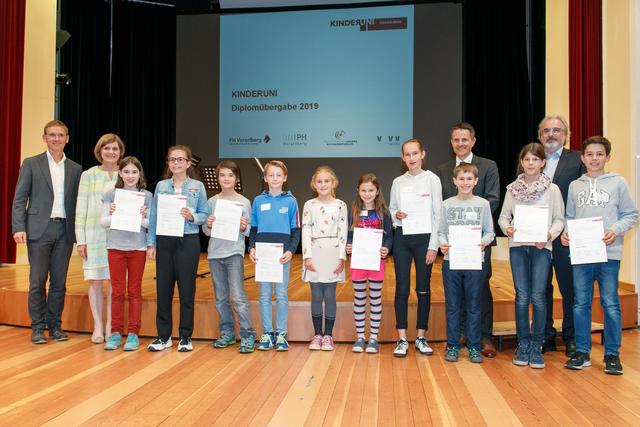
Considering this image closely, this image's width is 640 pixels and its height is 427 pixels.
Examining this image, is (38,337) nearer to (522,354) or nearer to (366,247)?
(366,247)

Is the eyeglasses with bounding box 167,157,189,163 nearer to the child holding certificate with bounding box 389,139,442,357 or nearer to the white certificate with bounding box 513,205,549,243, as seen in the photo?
the child holding certificate with bounding box 389,139,442,357

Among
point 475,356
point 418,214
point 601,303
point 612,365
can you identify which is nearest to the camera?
point 612,365

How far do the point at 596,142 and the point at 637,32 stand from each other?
1944 millimetres

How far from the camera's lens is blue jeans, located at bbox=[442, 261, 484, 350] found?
10.5 ft

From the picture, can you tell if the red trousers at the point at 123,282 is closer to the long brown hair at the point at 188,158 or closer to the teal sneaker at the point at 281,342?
the long brown hair at the point at 188,158

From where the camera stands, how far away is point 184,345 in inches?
134

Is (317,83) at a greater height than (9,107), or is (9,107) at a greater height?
(317,83)

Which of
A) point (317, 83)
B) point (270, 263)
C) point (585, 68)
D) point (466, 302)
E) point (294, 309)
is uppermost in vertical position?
point (317, 83)

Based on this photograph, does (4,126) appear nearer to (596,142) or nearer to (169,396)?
(169,396)

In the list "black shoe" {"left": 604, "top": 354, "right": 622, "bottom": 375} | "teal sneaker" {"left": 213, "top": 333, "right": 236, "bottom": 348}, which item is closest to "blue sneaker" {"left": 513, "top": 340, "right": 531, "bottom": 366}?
"black shoe" {"left": 604, "top": 354, "right": 622, "bottom": 375}

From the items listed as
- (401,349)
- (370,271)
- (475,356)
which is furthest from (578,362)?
(370,271)

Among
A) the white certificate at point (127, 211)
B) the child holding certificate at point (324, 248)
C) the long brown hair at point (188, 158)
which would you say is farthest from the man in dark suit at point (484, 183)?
the white certificate at point (127, 211)

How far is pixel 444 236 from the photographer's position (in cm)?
329

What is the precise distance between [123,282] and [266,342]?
105 cm
